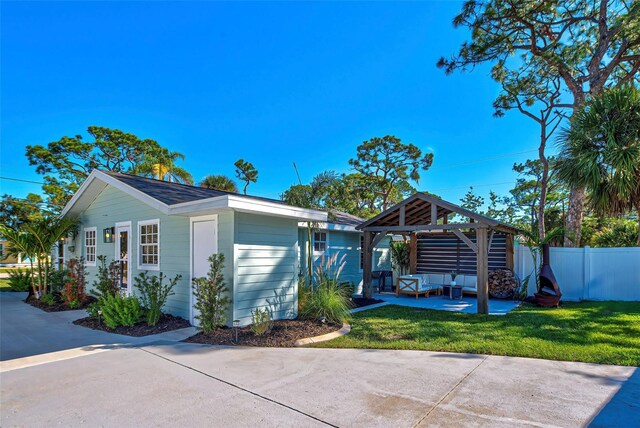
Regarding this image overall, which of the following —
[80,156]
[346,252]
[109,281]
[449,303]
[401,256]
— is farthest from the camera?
[80,156]

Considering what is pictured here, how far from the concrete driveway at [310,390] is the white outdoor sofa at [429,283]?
244 inches

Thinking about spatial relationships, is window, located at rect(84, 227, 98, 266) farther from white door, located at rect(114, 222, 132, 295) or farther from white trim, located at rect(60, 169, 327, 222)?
white trim, located at rect(60, 169, 327, 222)

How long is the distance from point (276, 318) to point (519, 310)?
6.07 m

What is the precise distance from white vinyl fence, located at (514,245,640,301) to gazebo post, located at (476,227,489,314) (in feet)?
11.3

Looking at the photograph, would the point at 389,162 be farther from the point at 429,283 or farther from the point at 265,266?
the point at 265,266

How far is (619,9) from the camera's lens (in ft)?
41.1

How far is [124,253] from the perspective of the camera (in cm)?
884

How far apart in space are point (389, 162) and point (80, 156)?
2133cm

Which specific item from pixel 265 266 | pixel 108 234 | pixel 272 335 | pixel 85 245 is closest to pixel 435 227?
pixel 265 266

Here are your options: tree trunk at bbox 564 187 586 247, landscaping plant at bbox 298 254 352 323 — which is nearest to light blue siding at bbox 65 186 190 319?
landscaping plant at bbox 298 254 352 323

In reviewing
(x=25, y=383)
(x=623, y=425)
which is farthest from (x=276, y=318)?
(x=623, y=425)

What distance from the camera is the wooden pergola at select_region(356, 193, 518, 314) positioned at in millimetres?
8258

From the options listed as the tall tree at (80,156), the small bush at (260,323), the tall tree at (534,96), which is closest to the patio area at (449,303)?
the small bush at (260,323)

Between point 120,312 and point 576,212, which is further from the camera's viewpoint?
point 576,212
